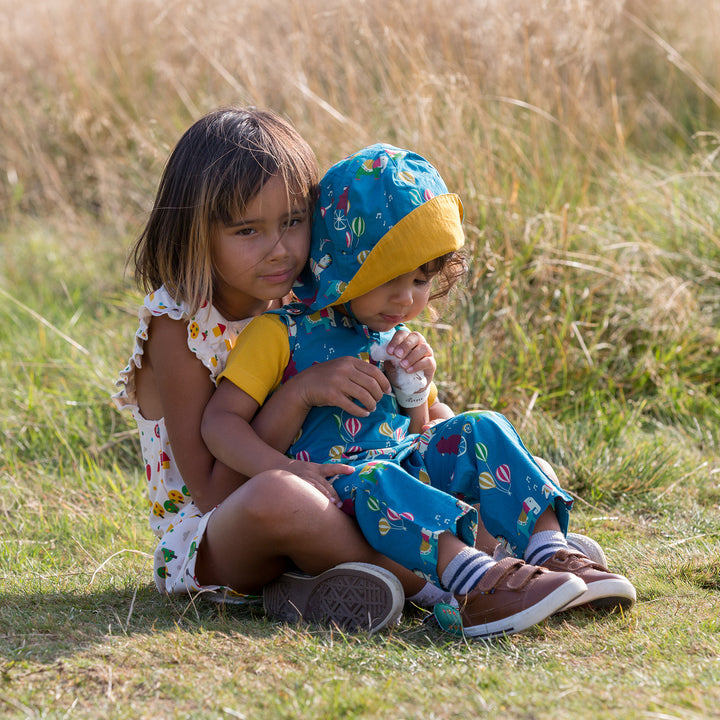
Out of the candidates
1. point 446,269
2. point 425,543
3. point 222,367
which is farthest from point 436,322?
point 425,543

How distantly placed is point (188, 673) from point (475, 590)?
64 centimetres

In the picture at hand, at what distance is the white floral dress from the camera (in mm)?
2420

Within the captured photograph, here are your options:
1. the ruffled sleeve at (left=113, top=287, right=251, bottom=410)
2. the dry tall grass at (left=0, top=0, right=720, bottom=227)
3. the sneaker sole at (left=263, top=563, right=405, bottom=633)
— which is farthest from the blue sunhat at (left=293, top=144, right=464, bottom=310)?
the dry tall grass at (left=0, top=0, right=720, bottom=227)

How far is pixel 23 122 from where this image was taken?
6.29 meters

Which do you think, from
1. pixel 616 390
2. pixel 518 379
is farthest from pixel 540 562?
pixel 616 390

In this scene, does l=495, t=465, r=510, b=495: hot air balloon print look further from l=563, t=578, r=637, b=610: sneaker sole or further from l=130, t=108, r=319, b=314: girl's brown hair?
l=130, t=108, r=319, b=314: girl's brown hair

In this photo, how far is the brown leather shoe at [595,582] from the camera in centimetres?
217

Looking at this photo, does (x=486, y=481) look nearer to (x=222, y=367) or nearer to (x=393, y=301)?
(x=393, y=301)

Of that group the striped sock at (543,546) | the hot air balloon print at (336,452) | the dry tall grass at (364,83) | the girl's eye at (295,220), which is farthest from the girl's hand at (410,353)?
the dry tall grass at (364,83)

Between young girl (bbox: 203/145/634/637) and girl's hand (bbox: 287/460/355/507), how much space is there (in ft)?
0.08

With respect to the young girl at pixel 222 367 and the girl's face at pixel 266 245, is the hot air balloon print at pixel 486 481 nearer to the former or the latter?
the young girl at pixel 222 367

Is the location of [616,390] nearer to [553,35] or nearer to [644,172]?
[644,172]

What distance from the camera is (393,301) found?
237 centimetres

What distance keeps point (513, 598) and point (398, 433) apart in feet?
1.76
